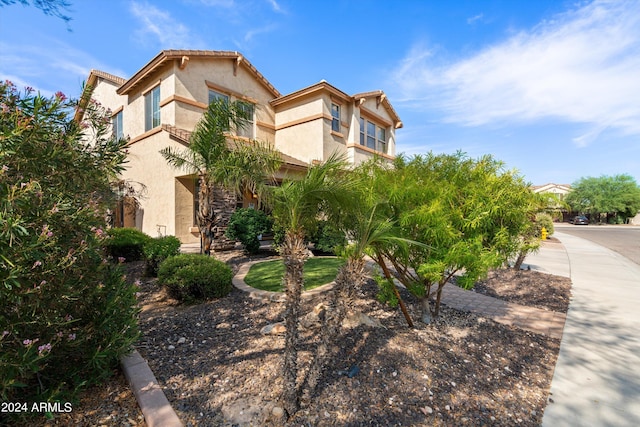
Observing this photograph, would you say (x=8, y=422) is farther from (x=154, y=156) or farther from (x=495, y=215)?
(x=154, y=156)

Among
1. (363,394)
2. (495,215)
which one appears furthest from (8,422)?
(495,215)

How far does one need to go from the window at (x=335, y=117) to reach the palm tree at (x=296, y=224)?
1390cm

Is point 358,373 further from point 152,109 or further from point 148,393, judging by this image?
point 152,109

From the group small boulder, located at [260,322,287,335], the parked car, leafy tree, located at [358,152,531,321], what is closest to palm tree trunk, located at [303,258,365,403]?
leafy tree, located at [358,152,531,321]

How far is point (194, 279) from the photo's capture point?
5.08 metres

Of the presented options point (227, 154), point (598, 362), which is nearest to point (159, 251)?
point (227, 154)

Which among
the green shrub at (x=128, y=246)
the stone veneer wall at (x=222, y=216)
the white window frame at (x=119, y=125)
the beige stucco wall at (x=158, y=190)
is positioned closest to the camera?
the green shrub at (x=128, y=246)

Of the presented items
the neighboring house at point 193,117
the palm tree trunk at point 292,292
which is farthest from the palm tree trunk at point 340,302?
the neighboring house at point 193,117

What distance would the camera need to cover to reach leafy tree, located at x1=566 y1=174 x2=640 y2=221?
50.5 meters

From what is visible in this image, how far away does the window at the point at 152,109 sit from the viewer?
12.6m

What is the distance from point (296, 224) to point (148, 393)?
6.59 feet

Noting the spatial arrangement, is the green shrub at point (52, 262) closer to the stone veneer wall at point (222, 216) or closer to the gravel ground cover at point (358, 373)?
the gravel ground cover at point (358, 373)

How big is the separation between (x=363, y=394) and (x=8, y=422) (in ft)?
9.14

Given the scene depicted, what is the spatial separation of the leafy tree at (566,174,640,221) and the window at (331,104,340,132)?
54092 millimetres
